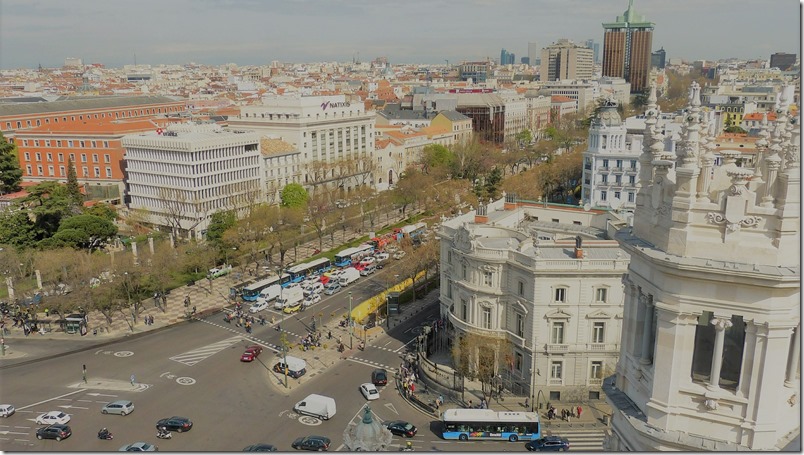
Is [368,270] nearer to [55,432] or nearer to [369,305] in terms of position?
[369,305]

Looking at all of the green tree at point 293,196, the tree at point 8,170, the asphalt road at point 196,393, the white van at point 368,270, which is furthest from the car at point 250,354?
the tree at point 8,170

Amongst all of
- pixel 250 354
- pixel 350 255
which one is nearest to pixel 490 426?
pixel 250 354

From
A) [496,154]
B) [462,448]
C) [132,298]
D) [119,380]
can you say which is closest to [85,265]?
[132,298]

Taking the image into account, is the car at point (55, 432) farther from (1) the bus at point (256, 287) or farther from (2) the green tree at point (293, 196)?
(2) the green tree at point (293, 196)

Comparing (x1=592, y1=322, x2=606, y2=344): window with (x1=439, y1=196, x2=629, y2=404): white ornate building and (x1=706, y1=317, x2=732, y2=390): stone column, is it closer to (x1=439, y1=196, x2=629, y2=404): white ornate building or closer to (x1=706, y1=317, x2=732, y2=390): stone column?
(x1=439, y1=196, x2=629, y2=404): white ornate building

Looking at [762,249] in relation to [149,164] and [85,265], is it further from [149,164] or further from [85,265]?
[149,164]
